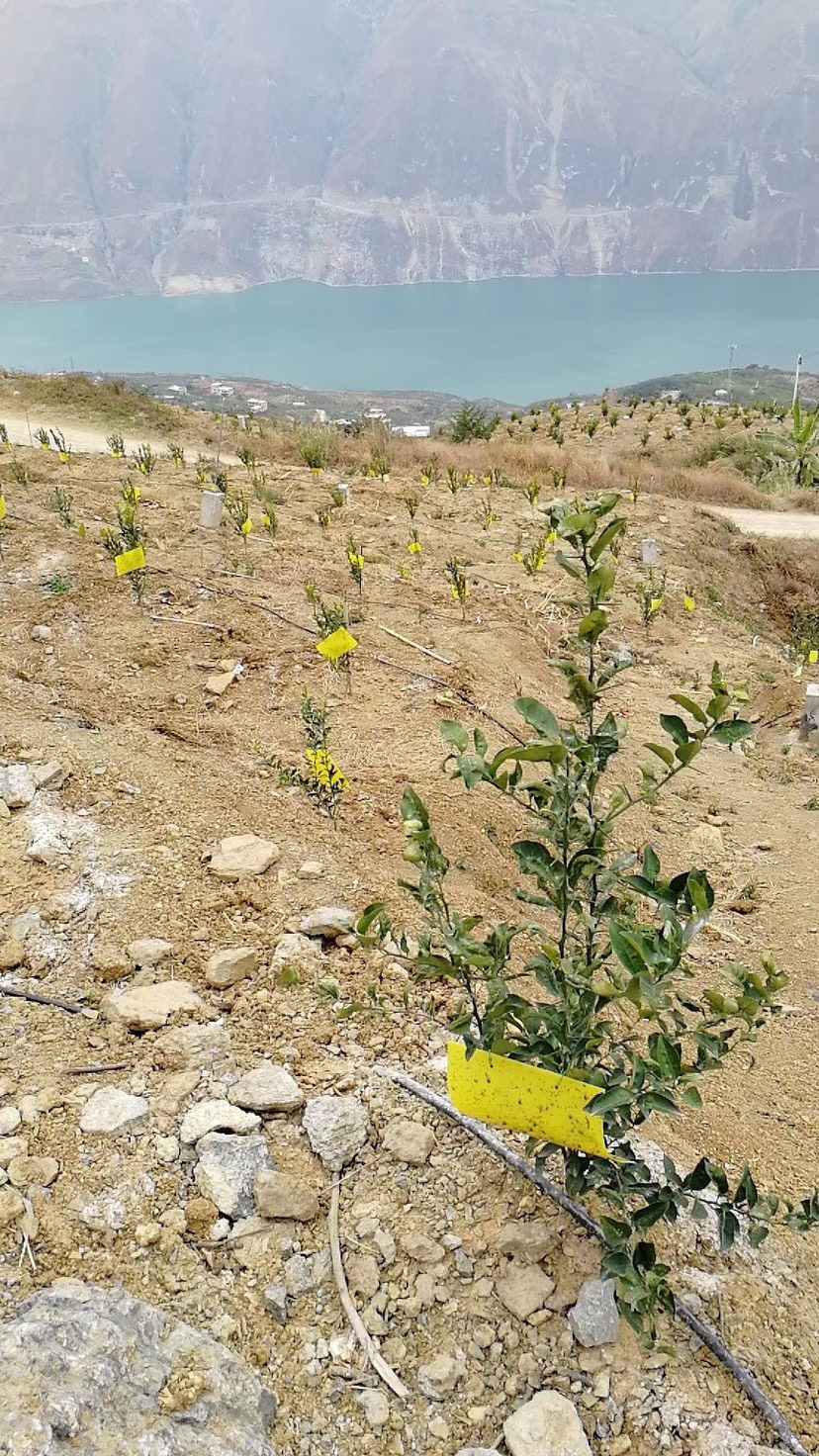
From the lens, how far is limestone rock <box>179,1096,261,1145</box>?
6.11 feet

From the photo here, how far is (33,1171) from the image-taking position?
172 cm

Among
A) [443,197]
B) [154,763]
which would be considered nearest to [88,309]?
[443,197]

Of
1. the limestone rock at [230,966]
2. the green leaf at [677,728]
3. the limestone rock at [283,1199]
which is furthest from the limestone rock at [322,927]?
the green leaf at [677,728]

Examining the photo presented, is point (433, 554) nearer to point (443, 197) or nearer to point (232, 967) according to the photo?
point (232, 967)

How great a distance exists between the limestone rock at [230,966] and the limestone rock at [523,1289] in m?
1.09

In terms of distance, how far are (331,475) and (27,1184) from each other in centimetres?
892

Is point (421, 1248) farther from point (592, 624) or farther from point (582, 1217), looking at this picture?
point (592, 624)

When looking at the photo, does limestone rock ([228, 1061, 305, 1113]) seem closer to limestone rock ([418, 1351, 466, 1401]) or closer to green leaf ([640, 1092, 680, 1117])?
limestone rock ([418, 1351, 466, 1401])

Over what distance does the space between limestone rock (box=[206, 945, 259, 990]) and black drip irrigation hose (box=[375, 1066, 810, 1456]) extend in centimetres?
53

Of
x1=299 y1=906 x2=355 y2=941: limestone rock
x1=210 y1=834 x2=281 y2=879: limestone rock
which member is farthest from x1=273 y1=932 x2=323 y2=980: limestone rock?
x1=210 y1=834 x2=281 y2=879: limestone rock

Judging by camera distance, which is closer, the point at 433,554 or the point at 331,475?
the point at 433,554

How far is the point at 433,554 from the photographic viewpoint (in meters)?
7.02

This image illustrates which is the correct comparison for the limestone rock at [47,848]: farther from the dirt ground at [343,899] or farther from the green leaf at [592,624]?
the green leaf at [592,624]

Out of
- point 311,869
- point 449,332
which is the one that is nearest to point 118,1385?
point 311,869
